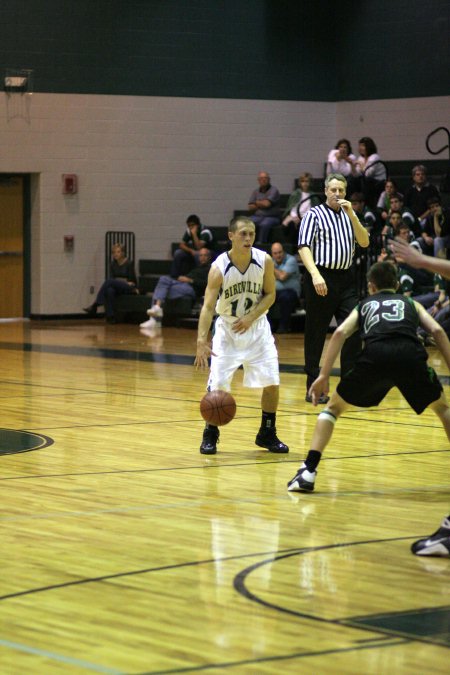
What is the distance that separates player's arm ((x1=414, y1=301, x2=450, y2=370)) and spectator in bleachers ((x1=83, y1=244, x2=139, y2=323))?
15.1m

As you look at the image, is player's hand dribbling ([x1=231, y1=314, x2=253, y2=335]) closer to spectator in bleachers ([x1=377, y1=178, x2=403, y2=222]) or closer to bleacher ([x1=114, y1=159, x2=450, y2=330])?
spectator in bleachers ([x1=377, y1=178, x2=403, y2=222])

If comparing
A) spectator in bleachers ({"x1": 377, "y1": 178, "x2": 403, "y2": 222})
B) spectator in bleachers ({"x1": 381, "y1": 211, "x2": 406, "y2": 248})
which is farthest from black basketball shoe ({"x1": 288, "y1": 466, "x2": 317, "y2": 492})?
spectator in bleachers ({"x1": 377, "y1": 178, "x2": 403, "y2": 222})

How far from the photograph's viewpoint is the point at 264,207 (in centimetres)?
2202

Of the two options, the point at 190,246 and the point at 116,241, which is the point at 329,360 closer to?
the point at 190,246

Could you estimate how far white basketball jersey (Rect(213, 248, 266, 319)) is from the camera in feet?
29.3

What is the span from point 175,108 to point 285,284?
4.90 metres

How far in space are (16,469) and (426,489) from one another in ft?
8.57

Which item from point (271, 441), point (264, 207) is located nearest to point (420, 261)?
point (271, 441)

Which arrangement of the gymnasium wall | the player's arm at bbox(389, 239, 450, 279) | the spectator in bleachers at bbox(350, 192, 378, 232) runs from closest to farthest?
the player's arm at bbox(389, 239, 450, 279) → the spectator in bleachers at bbox(350, 192, 378, 232) → the gymnasium wall

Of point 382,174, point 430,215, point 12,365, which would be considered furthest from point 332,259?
point 382,174

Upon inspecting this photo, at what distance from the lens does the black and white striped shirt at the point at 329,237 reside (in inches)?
441

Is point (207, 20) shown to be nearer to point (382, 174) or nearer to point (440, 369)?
point (382, 174)

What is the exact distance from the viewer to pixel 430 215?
1886cm

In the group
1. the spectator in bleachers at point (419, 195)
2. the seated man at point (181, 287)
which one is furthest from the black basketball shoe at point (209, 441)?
the seated man at point (181, 287)
